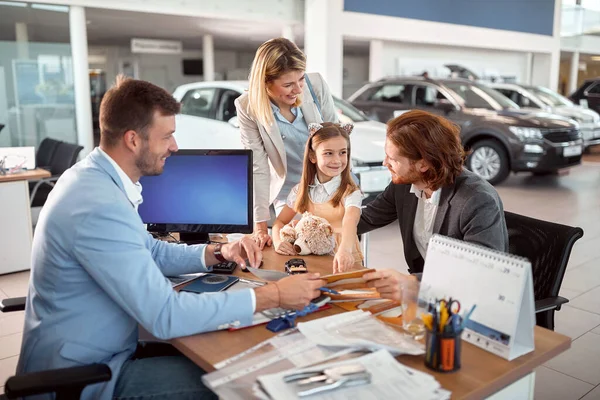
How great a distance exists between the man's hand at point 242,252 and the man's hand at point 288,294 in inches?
16.6

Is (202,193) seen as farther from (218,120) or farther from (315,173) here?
(218,120)

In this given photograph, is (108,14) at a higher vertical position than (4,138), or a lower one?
higher

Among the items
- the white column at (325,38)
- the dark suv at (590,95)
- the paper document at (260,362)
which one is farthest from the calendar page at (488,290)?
the dark suv at (590,95)

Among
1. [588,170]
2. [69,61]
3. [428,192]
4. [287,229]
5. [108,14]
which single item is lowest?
[588,170]

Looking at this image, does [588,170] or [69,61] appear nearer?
[69,61]

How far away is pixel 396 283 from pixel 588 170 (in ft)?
29.9

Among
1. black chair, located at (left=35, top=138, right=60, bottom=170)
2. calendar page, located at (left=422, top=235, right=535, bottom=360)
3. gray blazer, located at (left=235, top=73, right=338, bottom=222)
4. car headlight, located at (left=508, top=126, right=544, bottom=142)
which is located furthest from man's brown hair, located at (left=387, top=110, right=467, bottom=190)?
car headlight, located at (left=508, top=126, right=544, bottom=142)

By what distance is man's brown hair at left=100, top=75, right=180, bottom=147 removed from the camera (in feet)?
5.24

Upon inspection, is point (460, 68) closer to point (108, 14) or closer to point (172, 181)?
point (108, 14)

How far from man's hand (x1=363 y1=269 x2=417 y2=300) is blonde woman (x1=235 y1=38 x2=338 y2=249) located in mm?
897

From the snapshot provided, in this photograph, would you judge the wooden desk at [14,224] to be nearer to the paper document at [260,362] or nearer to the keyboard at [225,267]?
the keyboard at [225,267]

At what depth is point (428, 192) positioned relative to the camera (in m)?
2.12

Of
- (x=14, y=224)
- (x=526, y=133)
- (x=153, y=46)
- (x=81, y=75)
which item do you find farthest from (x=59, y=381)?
(x=153, y=46)

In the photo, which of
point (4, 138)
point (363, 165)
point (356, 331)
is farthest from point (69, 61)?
point (356, 331)
